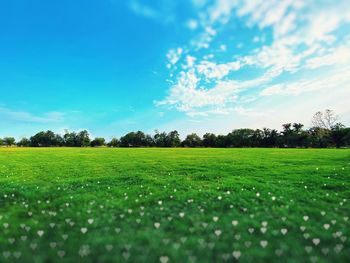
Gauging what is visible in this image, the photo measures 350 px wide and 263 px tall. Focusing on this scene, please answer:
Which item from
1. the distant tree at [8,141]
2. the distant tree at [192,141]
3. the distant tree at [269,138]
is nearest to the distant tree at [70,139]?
the distant tree at [8,141]

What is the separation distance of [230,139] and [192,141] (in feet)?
68.5

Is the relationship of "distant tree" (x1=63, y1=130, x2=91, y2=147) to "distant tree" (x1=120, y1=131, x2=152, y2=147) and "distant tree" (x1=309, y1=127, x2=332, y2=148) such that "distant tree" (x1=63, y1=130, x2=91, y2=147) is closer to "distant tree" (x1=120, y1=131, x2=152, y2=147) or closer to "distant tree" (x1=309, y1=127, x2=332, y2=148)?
"distant tree" (x1=120, y1=131, x2=152, y2=147)

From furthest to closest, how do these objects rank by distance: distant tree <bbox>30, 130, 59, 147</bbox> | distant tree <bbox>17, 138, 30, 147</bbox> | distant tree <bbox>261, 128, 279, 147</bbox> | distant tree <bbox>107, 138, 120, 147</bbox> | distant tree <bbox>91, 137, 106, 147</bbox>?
1. distant tree <bbox>17, 138, 30, 147</bbox>
2. distant tree <bbox>91, 137, 106, 147</bbox>
3. distant tree <bbox>30, 130, 59, 147</bbox>
4. distant tree <bbox>107, 138, 120, 147</bbox>
5. distant tree <bbox>261, 128, 279, 147</bbox>

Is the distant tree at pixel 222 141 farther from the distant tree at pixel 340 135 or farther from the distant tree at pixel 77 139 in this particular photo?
the distant tree at pixel 77 139

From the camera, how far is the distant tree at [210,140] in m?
149

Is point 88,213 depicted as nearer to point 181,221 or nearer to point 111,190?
point 181,221

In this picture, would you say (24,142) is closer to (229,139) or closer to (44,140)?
(44,140)

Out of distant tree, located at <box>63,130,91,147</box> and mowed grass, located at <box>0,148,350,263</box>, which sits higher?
distant tree, located at <box>63,130,91,147</box>

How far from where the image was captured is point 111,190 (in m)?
14.7

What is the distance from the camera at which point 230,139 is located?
474ft

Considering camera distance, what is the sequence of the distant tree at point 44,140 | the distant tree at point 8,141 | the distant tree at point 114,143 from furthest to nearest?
the distant tree at point 8,141 → the distant tree at point 44,140 → the distant tree at point 114,143

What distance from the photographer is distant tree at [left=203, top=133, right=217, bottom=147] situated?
149375 millimetres

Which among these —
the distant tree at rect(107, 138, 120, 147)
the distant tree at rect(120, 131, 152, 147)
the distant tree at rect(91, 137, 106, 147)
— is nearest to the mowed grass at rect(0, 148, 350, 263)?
the distant tree at rect(120, 131, 152, 147)

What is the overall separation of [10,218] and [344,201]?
12766 millimetres
